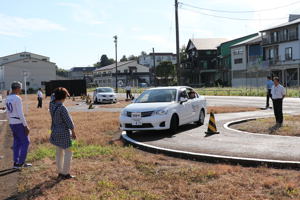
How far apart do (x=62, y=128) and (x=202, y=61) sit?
73.0m

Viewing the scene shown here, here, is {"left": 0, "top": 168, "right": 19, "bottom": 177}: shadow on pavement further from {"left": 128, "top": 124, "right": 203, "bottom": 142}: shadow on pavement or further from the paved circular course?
{"left": 128, "top": 124, "right": 203, "bottom": 142}: shadow on pavement

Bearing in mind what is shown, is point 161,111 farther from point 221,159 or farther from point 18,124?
point 18,124

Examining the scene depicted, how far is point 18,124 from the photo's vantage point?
25.5 ft

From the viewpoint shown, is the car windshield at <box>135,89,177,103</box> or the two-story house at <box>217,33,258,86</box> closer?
the car windshield at <box>135,89,177,103</box>

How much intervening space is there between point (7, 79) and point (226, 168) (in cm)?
8533

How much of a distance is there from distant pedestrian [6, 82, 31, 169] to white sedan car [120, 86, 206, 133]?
4100mm

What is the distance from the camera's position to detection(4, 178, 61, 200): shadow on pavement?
18.7 ft

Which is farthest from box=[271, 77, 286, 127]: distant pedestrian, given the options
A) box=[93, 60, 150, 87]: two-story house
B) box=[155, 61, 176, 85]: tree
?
box=[93, 60, 150, 87]: two-story house

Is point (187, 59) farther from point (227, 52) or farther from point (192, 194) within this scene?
point (192, 194)

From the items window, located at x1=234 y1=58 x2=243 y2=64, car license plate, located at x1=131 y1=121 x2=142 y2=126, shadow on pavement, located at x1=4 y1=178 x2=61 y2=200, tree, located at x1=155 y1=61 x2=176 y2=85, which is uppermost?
window, located at x1=234 y1=58 x2=243 y2=64

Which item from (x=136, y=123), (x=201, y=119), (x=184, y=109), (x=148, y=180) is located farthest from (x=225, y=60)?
(x=148, y=180)

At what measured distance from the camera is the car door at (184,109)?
12.2m

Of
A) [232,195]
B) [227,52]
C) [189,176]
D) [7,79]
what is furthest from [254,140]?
[7,79]

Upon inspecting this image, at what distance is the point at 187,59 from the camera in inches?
3243
